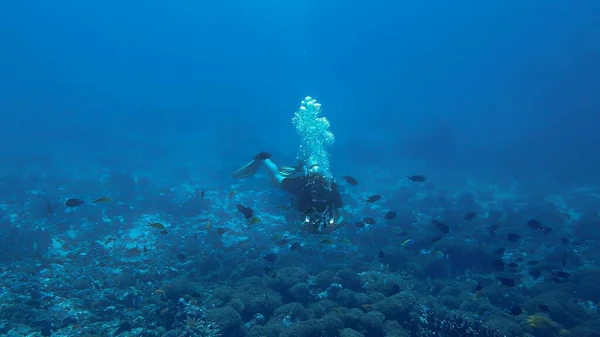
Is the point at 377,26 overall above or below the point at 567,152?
above

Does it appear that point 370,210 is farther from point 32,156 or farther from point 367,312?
point 32,156

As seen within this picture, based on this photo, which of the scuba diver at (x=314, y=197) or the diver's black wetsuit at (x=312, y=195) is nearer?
the scuba diver at (x=314, y=197)

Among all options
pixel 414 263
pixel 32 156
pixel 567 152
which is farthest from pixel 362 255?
pixel 567 152

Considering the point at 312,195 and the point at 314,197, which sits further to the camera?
the point at 312,195

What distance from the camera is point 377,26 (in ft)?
385

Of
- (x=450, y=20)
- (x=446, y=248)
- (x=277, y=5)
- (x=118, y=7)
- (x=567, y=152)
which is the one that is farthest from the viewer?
(x=118, y=7)

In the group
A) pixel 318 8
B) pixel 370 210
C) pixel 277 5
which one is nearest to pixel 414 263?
Answer: pixel 370 210

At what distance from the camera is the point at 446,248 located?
1426cm

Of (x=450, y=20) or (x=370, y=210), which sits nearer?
(x=370, y=210)

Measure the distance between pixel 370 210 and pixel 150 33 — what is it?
483ft

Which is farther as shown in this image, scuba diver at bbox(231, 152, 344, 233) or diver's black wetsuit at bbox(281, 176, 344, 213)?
diver's black wetsuit at bbox(281, 176, 344, 213)

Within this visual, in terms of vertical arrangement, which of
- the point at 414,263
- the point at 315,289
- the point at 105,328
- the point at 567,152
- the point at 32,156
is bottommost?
the point at 105,328

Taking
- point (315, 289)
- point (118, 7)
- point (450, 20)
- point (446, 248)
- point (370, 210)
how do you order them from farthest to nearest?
point (118, 7)
point (450, 20)
point (370, 210)
point (446, 248)
point (315, 289)

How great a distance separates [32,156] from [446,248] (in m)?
41.5
